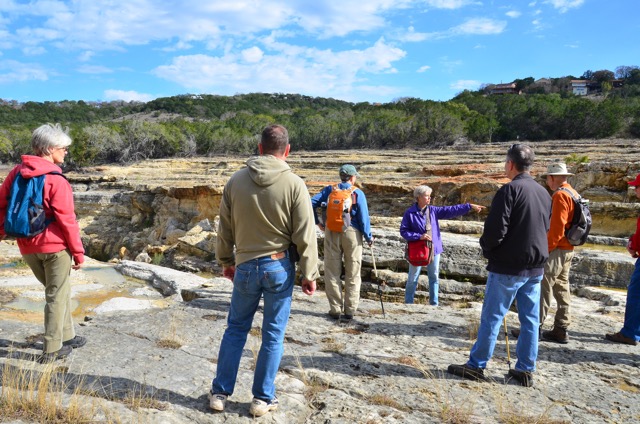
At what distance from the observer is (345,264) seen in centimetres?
543

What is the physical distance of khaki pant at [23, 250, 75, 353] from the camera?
3658 millimetres

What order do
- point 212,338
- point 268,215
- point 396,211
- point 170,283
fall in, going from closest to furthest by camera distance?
1. point 268,215
2. point 212,338
3. point 170,283
4. point 396,211

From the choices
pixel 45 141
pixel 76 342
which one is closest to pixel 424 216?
pixel 76 342

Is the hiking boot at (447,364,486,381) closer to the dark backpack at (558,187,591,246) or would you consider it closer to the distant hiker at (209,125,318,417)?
the distant hiker at (209,125,318,417)

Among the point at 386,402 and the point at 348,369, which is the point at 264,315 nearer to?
the point at 386,402

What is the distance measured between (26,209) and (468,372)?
12.0 feet

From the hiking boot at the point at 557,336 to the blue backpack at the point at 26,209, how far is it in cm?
484

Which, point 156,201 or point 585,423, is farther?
point 156,201

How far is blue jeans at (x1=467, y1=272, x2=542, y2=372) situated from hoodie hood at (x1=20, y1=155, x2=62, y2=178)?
3542 mm

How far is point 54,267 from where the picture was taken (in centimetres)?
366

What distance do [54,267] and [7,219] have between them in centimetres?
49

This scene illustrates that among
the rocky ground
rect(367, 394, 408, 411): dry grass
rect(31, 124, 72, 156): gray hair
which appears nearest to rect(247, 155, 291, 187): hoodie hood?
the rocky ground

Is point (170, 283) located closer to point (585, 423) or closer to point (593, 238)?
point (585, 423)

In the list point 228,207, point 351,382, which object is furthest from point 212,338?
point 228,207
